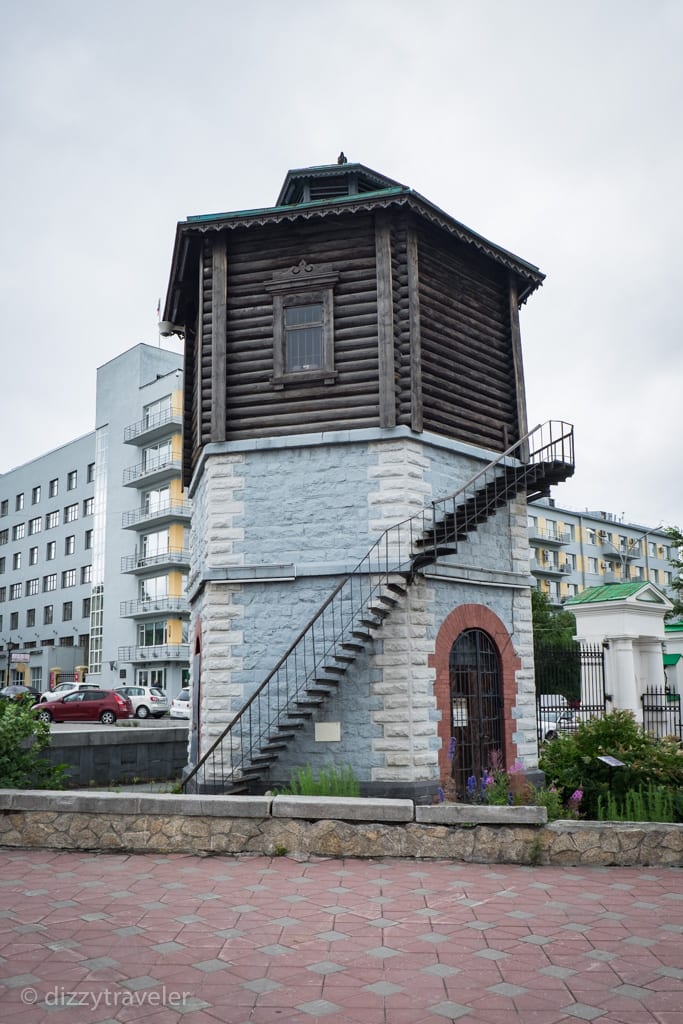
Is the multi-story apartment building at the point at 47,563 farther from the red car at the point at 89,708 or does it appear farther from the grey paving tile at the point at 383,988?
the grey paving tile at the point at 383,988

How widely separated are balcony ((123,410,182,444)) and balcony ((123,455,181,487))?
4.38ft

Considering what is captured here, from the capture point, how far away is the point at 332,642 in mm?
13664

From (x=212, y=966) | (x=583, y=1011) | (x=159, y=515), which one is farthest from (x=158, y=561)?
(x=583, y=1011)

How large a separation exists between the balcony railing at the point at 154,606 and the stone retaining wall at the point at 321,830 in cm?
3566

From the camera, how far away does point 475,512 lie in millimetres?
13734

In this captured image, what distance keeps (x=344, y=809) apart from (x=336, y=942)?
2.73 m

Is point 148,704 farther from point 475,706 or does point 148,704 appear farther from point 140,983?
point 140,983

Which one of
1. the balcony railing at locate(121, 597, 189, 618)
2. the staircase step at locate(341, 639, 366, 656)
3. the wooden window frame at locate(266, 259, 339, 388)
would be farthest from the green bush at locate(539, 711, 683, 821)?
the balcony railing at locate(121, 597, 189, 618)

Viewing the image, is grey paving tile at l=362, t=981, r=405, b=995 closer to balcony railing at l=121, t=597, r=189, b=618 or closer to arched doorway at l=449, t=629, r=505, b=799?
arched doorway at l=449, t=629, r=505, b=799

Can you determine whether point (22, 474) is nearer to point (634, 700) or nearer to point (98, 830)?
point (634, 700)

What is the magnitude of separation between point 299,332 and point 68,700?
73.0 feet

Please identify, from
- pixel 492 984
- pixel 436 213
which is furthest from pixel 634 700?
pixel 492 984

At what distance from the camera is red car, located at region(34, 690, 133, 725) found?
107ft

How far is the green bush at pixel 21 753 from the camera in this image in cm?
1090
